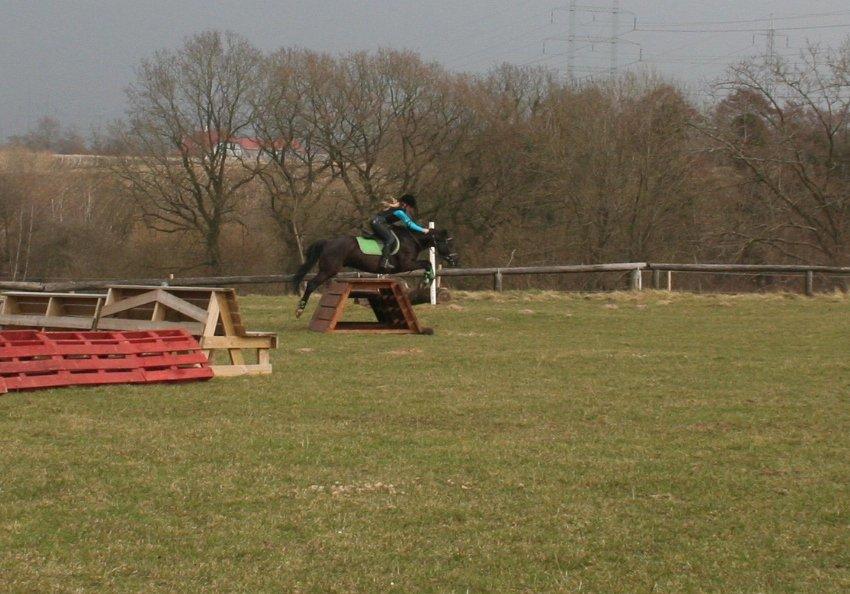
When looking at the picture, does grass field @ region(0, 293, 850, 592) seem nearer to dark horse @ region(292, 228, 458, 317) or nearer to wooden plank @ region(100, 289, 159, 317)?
wooden plank @ region(100, 289, 159, 317)

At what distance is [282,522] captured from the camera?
5.66 metres

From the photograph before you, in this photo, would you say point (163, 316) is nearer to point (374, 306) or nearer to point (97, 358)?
point (97, 358)

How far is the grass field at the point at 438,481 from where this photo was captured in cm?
493

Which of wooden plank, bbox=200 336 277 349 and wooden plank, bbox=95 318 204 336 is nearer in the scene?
wooden plank, bbox=200 336 277 349

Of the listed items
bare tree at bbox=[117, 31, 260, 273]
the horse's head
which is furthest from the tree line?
the horse's head

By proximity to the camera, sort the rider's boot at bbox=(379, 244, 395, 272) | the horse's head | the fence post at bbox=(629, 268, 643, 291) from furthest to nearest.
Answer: the fence post at bbox=(629, 268, 643, 291), the horse's head, the rider's boot at bbox=(379, 244, 395, 272)

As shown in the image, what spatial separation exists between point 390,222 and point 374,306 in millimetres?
1586

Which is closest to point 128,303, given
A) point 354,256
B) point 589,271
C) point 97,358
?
point 97,358

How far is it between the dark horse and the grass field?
608cm

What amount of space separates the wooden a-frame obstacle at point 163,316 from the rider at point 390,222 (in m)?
6.34

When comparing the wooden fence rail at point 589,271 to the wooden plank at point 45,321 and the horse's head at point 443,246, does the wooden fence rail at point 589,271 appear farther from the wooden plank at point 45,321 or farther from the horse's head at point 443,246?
the wooden plank at point 45,321

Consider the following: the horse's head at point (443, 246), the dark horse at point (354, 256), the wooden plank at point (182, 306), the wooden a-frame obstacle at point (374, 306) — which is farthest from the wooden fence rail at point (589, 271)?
the wooden plank at point (182, 306)

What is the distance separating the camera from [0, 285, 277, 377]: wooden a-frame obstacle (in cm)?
1177

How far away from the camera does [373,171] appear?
1775 inches
